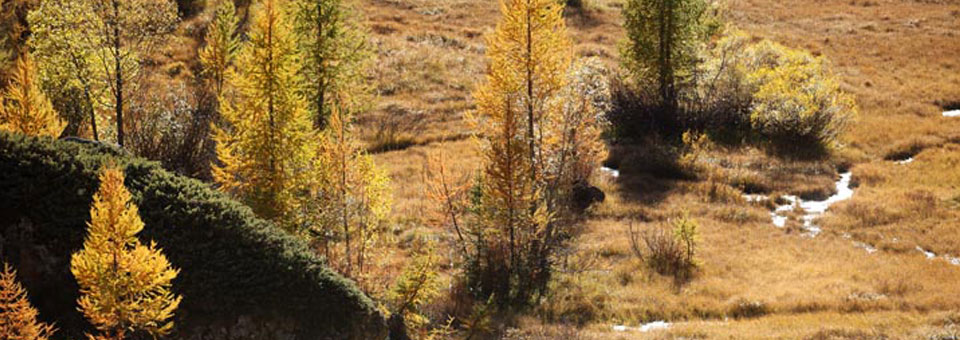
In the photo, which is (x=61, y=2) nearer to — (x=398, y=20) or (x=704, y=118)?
(x=704, y=118)

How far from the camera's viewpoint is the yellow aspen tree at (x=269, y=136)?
19.8m

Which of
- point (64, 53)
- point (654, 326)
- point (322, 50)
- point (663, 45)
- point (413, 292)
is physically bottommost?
point (654, 326)

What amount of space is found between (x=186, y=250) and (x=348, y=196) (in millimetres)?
5169

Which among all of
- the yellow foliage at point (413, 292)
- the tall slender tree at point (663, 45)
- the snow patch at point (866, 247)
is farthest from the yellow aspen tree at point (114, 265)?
the tall slender tree at point (663, 45)

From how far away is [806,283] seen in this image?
950 inches

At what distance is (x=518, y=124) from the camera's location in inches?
909

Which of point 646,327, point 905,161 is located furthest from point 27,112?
point 905,161

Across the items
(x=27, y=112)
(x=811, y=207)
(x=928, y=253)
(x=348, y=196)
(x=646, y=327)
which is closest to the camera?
(x=348, y=196)

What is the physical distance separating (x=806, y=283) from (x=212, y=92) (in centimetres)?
2145

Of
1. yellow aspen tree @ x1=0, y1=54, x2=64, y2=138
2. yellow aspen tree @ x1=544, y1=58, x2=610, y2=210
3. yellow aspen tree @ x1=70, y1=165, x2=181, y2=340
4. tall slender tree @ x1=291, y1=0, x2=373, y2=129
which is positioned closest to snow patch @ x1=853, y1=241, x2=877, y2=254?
yellow aspen tree @ x1=544, y1=58, x2=610, y2=210

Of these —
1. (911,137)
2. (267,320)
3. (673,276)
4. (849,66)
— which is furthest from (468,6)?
(267,320)

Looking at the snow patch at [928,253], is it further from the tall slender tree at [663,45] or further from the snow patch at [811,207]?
the tall slender tree at [663,45]

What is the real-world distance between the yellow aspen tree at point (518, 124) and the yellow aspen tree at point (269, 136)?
4.83 meters

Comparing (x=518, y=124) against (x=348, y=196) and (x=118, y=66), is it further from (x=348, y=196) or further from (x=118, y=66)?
(x=118, y=66)
